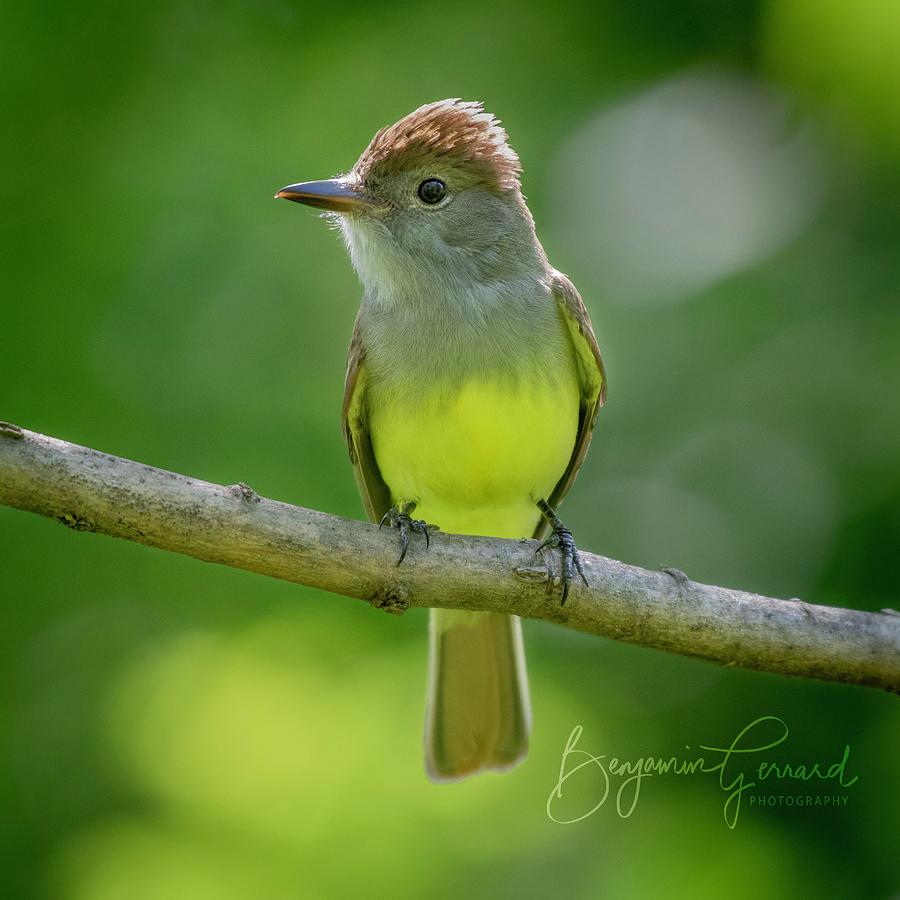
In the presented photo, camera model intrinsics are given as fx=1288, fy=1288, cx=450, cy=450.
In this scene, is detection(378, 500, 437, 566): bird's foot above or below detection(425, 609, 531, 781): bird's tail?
above

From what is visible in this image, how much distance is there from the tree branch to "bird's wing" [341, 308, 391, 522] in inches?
40.8

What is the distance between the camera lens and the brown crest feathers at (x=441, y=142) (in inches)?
189

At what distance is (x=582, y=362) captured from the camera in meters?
4.95

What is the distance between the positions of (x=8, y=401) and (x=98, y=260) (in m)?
0.59

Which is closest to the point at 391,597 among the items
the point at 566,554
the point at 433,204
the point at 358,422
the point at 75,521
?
the point at 566,554

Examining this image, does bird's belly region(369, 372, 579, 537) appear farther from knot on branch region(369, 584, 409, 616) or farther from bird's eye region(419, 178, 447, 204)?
knot on branch region(369, 584, 409, 616)

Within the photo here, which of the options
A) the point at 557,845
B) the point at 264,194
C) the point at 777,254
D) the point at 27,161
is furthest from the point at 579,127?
the point at 557,845

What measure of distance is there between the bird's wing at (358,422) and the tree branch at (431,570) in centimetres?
104

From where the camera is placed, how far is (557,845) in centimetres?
407

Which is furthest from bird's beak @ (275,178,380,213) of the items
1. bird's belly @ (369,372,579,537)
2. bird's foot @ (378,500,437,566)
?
bird's foot @ (378,500,437,566)

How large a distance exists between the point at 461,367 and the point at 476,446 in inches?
11.3

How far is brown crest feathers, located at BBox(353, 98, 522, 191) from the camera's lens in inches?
189
